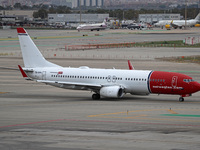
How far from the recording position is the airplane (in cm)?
5003

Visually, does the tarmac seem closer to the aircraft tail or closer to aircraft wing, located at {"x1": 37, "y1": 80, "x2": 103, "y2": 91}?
aircraft wing, located at {"x1": 37, "y1": 80, "x2": 103, "y2": 91}

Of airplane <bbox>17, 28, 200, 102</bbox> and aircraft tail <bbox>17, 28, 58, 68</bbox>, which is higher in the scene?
aircraft tail <bbox>17, 28, 58, 68</bbox>

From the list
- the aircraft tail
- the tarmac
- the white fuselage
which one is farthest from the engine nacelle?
the aircraft tail

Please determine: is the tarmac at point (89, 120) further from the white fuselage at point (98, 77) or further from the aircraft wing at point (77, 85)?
the white fuselage at point (98, 77)

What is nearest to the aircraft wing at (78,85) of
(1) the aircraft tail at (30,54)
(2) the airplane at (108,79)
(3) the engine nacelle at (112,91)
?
(2) the airplane at (108,79)

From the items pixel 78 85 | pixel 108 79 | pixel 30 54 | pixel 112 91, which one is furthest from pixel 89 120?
pixel 30 54

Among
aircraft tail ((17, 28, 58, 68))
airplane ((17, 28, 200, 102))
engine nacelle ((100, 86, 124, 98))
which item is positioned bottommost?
engine nacelle ((100, 86, 124, 98))

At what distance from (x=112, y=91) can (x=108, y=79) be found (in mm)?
2200

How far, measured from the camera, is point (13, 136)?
32.9 meters

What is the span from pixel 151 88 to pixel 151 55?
2320 inches

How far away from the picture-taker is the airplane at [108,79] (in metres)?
50.0

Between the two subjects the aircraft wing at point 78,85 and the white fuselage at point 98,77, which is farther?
the aircraft wing at point 78,85

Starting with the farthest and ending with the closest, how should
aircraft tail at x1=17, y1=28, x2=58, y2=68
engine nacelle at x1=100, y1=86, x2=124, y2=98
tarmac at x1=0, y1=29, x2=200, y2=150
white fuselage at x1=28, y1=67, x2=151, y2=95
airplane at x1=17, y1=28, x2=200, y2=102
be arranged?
aircraft tail at x1=17, y1=28, x2=58, y2=68 < white fuselage at x1=28, y1=67, x2=151, y2=95 < engine nacelle at x1=100, y1=86, x2=124, y2=98 < airplane at x1=17, y1=28, x2=200, y2=102 < tarmac at x1=0, y1=29, x2=200, y2=150

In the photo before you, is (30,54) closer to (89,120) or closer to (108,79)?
(108,79)
